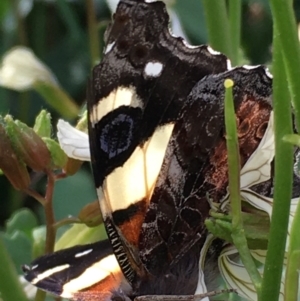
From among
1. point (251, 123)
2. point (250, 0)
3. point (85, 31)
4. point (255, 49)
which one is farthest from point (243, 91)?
point (85, 31)

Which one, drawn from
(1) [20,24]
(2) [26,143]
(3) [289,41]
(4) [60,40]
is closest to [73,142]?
(2) [26,143]

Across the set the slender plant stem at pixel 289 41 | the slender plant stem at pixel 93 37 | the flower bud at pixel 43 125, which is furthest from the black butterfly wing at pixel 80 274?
the slender plant stem at pixel 93 37

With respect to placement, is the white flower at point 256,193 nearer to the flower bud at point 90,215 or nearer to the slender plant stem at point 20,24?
the flower bud at point 90,215

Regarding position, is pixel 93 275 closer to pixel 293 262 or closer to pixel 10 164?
pixel 10 164

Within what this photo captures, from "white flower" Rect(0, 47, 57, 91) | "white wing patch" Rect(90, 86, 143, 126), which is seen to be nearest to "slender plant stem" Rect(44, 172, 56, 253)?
"white wing patch" Rect(90, 86, 143, 126)

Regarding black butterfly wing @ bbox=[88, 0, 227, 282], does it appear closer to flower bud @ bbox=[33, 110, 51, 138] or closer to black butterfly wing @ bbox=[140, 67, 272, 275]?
black butterfly wing @ bbox=[140, 67, 272, 275]

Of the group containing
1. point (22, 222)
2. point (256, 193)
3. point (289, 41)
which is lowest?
point (22, 222)
